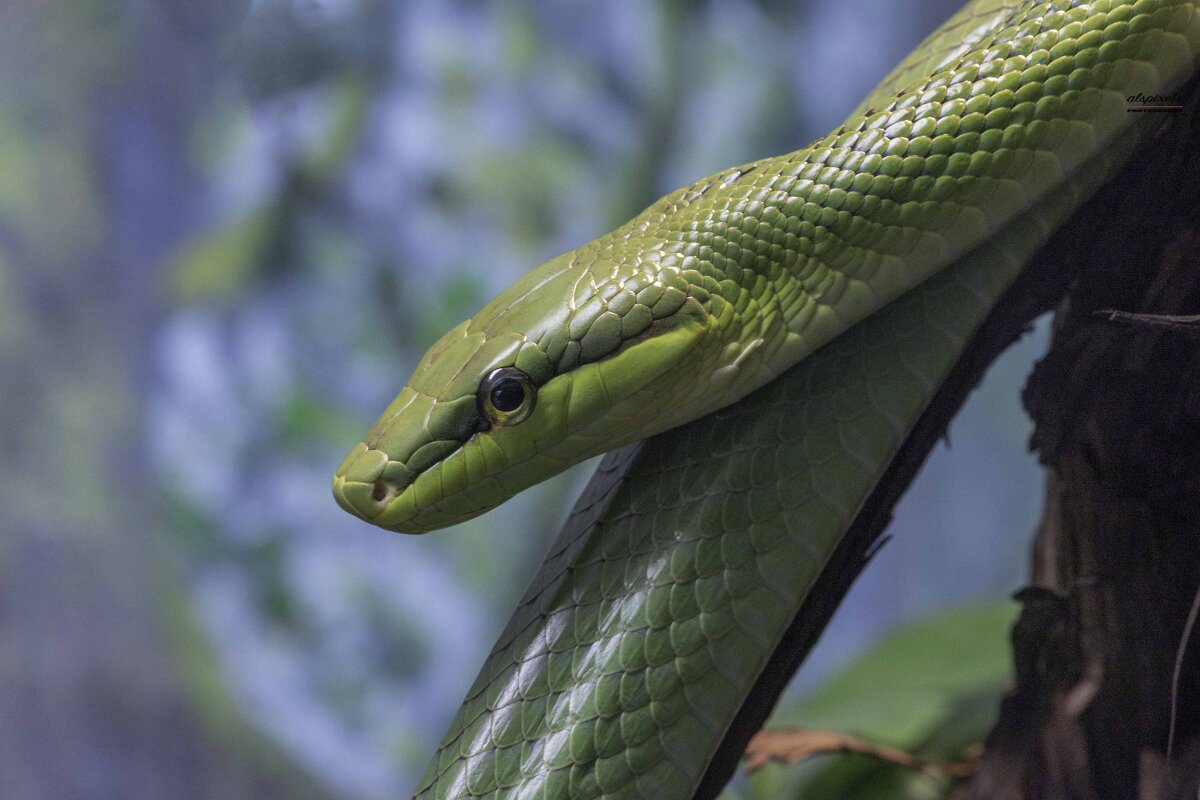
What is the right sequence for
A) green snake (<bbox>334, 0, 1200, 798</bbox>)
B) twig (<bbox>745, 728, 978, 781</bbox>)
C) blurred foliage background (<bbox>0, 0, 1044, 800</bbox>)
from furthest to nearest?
blurred foliage background (<bbox>0, 0, 1044, 800</bbox>) < twig (<bbox>745, 728, 978, 781</bbox>) < green snake (<bbox>334, 0, 1200, 798</bbox>)

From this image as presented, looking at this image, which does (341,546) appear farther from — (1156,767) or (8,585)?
(1156,767)

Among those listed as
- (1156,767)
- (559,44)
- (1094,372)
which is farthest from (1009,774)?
(559,44)

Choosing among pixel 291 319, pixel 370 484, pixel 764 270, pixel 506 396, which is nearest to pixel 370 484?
pixel 370 484

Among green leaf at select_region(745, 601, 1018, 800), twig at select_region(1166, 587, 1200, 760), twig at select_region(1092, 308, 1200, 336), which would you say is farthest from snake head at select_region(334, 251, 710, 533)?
green leaf at select_region(745, 601, 1018, 800)

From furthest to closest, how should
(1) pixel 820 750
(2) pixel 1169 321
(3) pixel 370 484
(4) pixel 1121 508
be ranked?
Result: (1) pixel 820 750 < (4) pixel 1121 508 < (3) pixel 370 484 < (2) pixel 1169 321

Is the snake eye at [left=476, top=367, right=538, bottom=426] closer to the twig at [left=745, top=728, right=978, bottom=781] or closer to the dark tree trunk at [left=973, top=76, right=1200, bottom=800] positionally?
the dark tree trunk at [left=973, top=76, right=1200, bottom=800]

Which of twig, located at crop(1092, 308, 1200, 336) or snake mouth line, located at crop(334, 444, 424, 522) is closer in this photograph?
twig, located at crop(1092, 308, 1200, 336)

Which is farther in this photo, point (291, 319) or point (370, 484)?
point (291, 319)

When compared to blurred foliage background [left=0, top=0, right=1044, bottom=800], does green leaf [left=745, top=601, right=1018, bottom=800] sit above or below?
below

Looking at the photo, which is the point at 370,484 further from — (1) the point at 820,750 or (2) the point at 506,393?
(1) the point at 820,750
